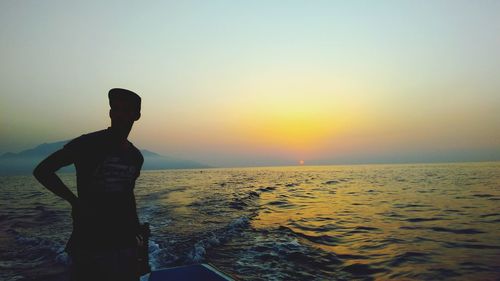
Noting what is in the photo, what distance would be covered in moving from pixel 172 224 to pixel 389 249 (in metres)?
9.67

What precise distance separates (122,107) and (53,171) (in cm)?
81

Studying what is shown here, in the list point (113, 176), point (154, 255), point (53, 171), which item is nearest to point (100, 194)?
point (113, 176)

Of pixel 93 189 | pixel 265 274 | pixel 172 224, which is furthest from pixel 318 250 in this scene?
pixel 93 189

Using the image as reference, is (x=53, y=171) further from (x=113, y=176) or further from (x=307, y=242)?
(x=307, y=242)

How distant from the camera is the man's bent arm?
254 cm

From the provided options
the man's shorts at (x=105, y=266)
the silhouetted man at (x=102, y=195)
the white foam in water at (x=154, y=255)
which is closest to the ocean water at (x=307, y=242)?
the white foam in water at (x=154, y=255)

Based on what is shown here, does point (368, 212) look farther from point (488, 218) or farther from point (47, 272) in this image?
point (47, 272)

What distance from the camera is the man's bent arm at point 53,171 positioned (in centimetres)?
254

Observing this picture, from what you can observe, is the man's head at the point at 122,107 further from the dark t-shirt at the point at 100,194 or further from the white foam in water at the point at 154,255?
the white foam in water at the point at 154,255

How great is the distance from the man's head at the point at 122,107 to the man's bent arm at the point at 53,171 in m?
0.54

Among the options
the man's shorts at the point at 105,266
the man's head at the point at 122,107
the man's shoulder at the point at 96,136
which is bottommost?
the man's shorts at the point at 105,266

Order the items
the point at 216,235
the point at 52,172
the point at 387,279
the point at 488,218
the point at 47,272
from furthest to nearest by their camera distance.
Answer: the point at 488,218
the point at 216,235
the point at 47,272
the point at 387,279
the point at 52,172

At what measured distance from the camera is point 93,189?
273 centimetres

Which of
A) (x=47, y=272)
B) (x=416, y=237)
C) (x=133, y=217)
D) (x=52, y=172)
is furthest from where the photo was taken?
(x=416, y=237)
